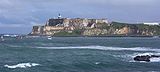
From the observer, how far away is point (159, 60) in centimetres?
6256

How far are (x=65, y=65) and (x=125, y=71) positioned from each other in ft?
32.9

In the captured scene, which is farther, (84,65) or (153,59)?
(153,59)

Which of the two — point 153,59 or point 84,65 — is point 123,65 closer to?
point 84,65

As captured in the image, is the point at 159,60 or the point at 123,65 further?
the point at 159,60

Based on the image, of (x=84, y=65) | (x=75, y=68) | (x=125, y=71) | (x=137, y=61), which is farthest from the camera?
(x=137, y=61)

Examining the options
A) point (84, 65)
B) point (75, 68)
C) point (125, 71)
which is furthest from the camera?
point (84, 65)

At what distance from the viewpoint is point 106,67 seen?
52.8m

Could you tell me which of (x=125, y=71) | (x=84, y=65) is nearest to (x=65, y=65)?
(x=84, y=65)

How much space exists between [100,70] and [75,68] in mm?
3973

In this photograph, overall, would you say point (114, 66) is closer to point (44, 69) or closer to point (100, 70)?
point (100, 70)

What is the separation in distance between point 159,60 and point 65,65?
15342 millimetres

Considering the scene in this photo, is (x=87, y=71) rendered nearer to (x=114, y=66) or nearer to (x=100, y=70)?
(x=100, y=70)

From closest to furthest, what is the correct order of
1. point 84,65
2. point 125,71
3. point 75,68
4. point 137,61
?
point 125,71 → point 75,68 → point 84,65 → point 137,61

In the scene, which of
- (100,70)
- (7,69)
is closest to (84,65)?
(100,70)
